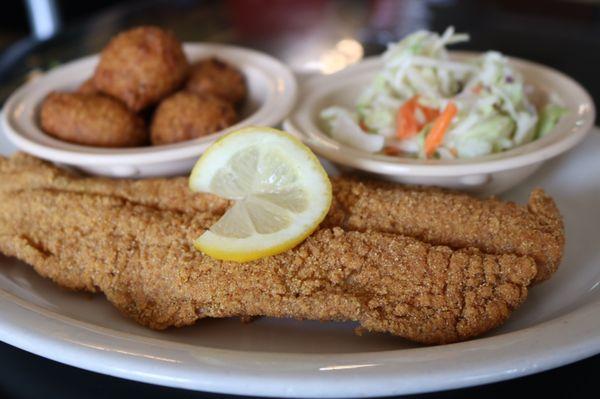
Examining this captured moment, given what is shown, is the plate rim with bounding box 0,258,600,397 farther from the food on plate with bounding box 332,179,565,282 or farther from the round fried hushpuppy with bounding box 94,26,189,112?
the round fried hushpuppy with bounding box 94,26,189,112

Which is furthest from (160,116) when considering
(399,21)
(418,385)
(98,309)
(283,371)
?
(399,21)

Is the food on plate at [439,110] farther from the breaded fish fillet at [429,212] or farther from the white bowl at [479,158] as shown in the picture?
the breaded fish fillet at [429,212]

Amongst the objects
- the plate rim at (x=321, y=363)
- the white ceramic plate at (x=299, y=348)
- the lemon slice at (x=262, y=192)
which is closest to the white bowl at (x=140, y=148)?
the lemon slice at (x=262, y=192)

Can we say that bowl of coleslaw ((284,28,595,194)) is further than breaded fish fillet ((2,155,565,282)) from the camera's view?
Yes

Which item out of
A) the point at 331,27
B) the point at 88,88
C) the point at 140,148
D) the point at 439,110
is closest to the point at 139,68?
the point at 88,88

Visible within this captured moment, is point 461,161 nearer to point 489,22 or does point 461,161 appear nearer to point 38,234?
point 38,234

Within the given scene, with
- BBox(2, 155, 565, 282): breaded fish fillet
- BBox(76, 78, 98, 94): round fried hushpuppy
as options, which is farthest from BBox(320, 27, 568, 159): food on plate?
BBox(76, 78, 98, 94): round fried hushpuppy
